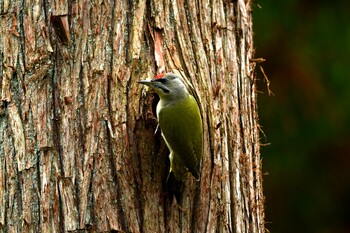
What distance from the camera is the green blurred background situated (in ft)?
33.1

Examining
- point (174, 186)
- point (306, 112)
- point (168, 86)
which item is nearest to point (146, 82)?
point (168, 86)

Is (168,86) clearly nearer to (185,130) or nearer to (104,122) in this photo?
(185,130)

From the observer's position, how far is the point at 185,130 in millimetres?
4785

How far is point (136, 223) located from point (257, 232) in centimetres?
87

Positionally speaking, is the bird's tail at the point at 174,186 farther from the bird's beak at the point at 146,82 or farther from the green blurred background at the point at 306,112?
the green blurred background at the point at 306,112

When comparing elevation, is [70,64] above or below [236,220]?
above

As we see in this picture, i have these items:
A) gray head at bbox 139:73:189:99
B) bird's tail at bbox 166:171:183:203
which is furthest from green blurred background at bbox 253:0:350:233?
bird's tail at bbox 166:171:183:203

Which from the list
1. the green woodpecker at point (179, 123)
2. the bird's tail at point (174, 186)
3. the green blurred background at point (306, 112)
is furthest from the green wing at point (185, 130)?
the green blurred background at point (306, 112)

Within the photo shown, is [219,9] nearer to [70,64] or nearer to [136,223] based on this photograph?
[70,64]

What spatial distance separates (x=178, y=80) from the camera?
4816 millimetres

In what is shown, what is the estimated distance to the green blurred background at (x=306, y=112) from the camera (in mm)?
10102

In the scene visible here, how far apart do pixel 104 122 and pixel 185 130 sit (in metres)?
0.45

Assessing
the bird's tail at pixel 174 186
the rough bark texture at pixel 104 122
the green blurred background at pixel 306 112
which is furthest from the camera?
the green blurred background at pixel 306 112

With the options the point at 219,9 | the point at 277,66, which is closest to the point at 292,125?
the point at 277,66
